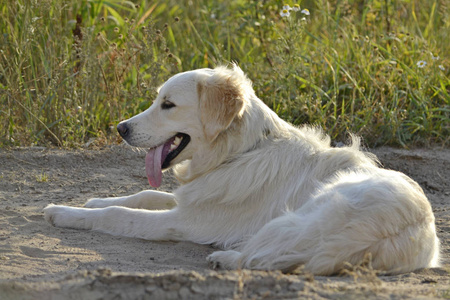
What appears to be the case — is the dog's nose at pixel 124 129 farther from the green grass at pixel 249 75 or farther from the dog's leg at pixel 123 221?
the green grass at pixel 249 75

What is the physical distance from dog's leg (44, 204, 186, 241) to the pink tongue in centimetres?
26

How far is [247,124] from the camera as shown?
181 inches

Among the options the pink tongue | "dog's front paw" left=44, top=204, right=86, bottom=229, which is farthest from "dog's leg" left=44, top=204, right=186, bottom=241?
the pink tongue

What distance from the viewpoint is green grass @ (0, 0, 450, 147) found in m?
6.75

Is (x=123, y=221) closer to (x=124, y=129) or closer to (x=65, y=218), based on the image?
(x=65, y=218)

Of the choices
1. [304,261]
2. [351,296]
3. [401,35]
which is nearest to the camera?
[351,296]

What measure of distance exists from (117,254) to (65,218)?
0.75 m

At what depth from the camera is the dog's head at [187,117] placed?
454 centimetres

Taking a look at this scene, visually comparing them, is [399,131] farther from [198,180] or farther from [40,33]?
[40,33]

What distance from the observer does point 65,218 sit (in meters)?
4.79

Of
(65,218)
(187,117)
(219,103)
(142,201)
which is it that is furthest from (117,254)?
(219,103)

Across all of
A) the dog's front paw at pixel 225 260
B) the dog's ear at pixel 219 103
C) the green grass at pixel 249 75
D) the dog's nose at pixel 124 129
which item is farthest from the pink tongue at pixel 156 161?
the green grass at pixel 249 75

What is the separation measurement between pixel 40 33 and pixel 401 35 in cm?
423

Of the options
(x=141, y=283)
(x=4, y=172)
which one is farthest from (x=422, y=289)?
(x=4, y=172)
